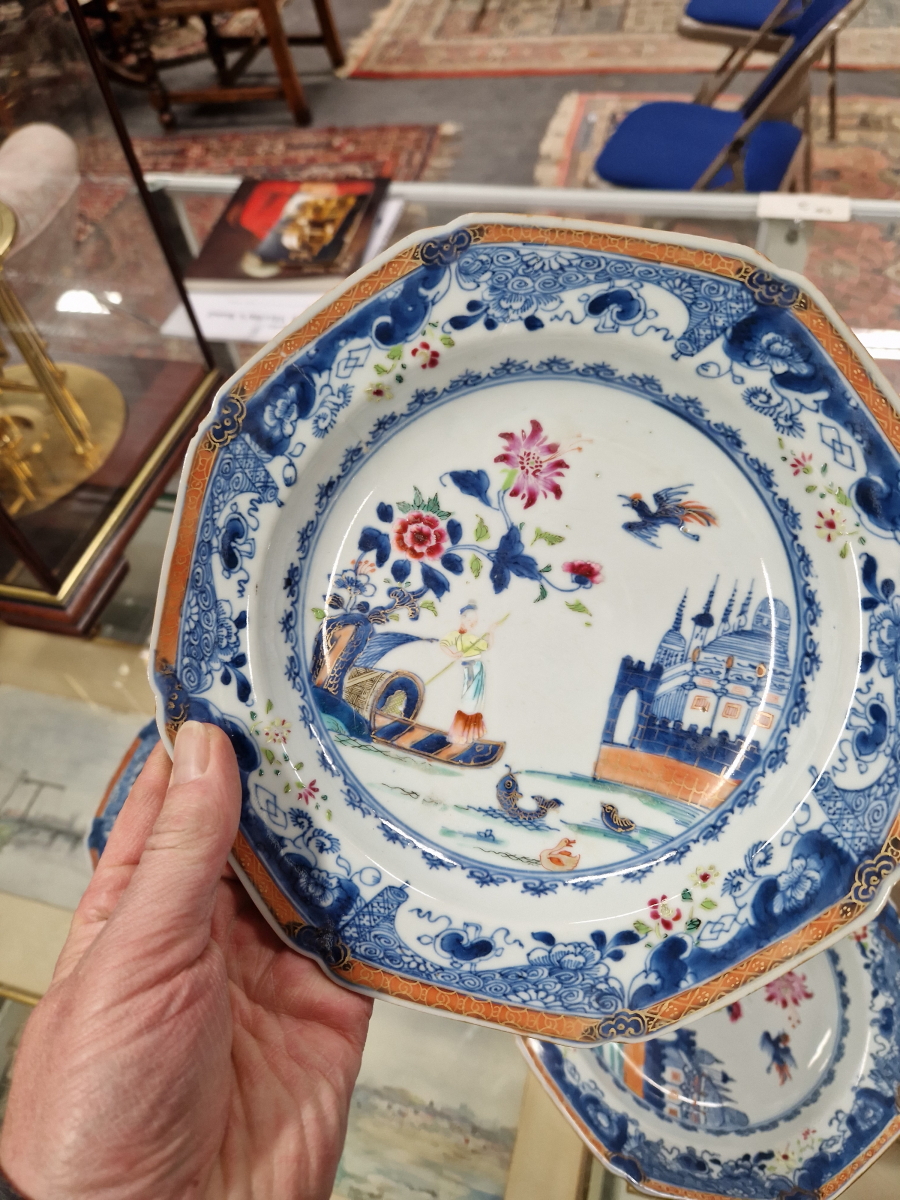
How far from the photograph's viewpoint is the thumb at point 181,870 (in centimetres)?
61

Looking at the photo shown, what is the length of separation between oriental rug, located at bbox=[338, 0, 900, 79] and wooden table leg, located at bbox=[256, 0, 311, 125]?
445mm

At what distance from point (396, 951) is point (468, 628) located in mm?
305

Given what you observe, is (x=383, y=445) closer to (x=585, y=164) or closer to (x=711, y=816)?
(x=711, y=816)

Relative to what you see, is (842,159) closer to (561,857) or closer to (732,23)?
(732,23)

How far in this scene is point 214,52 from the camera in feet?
10.8

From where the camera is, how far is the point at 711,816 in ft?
2.28

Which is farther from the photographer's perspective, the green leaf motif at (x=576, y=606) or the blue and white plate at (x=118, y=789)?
the blue and white plate at (x=118, y=789)

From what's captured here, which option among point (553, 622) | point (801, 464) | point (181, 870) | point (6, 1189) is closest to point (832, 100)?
point (801, 464)

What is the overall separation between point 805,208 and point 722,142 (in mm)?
859

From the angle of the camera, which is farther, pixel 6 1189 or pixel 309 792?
pixel 309 792

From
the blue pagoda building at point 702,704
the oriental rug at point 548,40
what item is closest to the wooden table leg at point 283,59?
the oriental rug at point 548,40

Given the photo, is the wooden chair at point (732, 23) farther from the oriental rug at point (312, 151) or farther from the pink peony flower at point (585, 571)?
the pink peony flower at point (585, 571)

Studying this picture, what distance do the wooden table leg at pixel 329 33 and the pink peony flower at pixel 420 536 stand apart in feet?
11.1

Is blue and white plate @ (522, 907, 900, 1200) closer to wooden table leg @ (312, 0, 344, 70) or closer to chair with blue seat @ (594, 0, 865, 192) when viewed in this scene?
chair with blue seat @ (594, 0, 865, 192)
